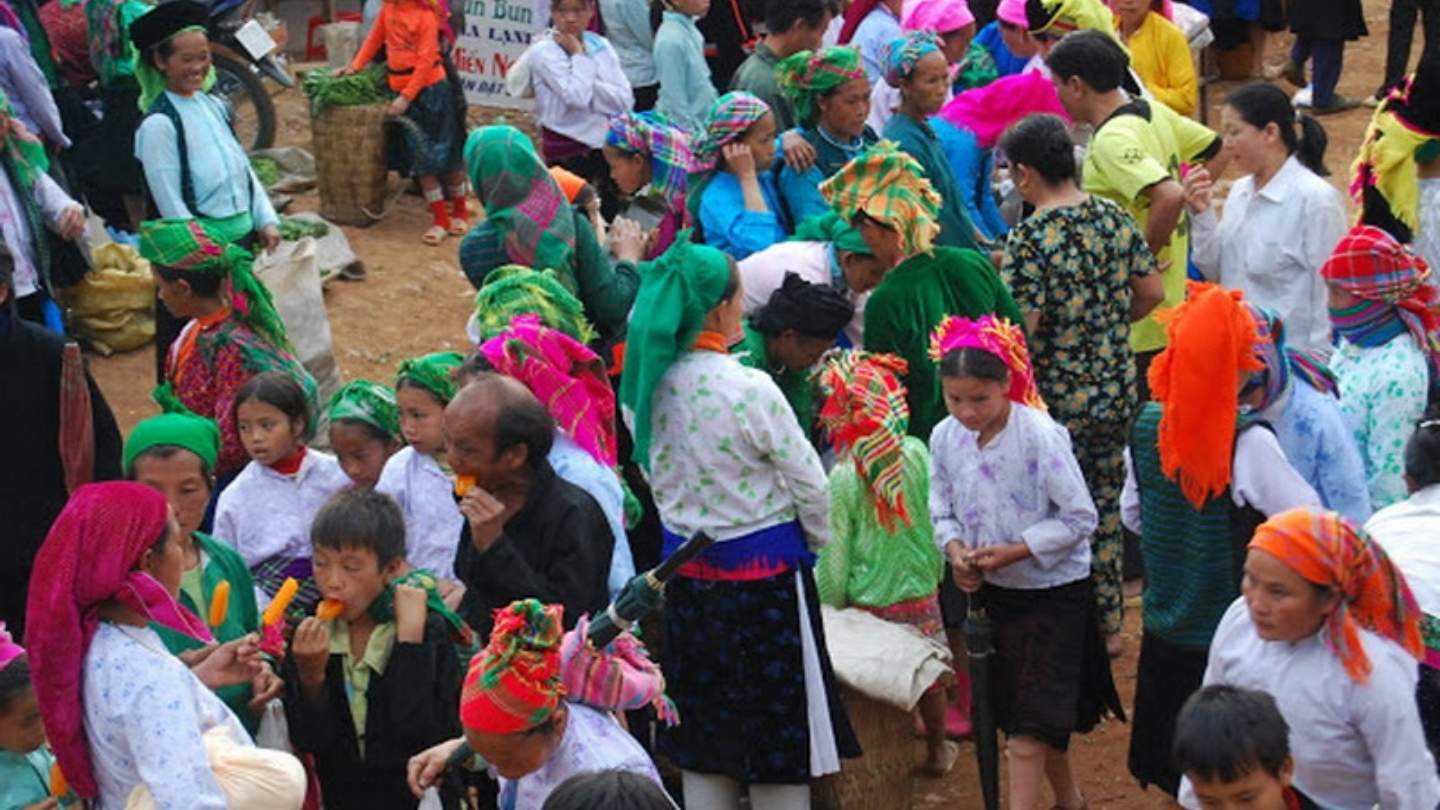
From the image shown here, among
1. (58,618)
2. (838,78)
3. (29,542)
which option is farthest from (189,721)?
(838,78)

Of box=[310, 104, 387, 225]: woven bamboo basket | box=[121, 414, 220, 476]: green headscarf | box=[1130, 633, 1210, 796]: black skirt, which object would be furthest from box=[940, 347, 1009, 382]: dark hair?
box=[310, 104, 387, 225]: woven bamboo basket

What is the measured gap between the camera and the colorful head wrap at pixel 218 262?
7273 millimetres

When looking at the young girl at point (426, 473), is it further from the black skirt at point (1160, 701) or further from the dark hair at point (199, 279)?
the black skirt at point (1160, 701)

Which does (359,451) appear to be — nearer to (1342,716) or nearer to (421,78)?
(1342,716)

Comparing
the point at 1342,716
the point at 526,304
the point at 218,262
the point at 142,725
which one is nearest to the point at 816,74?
the point at 526,304

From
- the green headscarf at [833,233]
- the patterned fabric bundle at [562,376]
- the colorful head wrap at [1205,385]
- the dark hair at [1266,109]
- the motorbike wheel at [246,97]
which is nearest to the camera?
the colorful head wrap at [1205,385]

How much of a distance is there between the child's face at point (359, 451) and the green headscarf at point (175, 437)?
51 centimetres

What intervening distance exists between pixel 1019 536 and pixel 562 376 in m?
1.35

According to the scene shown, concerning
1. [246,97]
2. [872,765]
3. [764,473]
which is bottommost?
[246,97]

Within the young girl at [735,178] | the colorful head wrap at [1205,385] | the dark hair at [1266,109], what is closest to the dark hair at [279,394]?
the young girl at [735,178]

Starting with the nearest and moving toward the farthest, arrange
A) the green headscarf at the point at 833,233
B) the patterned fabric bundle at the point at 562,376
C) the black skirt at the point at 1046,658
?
1. the patterned fabric bundle at the point at 562,376
2. the black skirt at the point at 1046,658
3. the green headscarf at the point at 833,233

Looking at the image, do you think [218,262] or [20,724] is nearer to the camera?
[20,724]

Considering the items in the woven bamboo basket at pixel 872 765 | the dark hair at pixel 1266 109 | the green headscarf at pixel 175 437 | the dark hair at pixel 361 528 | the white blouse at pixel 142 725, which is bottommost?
the woven bamboo basket at pixel 872 765

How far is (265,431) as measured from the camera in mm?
6684
